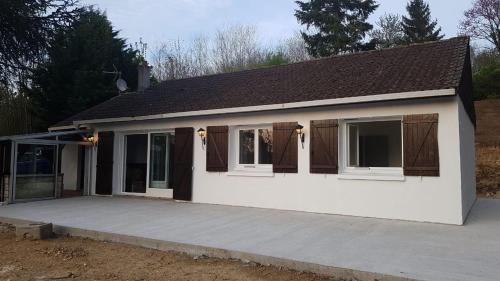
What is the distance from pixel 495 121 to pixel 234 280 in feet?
60.7

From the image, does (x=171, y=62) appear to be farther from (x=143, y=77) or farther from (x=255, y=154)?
(x=255, y=154)

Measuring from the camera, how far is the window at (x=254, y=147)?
424 inches

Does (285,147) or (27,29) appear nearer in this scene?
(285,147)

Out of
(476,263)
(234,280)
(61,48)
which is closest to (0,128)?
(61,48)

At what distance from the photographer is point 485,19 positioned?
26.8 meters

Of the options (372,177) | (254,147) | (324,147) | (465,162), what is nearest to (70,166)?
(254,147)

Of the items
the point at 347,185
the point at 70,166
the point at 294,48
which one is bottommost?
the point at 347,185

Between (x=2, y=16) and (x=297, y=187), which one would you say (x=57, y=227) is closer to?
(x=297, y=187)

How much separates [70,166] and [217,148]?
27.2 ft

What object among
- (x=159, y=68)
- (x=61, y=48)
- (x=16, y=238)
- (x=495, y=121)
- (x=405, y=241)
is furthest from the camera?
(x=159, y=68)

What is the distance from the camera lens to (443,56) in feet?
33.3

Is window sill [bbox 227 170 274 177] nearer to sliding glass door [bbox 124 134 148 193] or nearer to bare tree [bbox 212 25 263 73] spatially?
sliding glass door [bbox 124 134 148 193]

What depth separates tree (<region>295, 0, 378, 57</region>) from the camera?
27.7m

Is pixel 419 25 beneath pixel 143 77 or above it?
above
